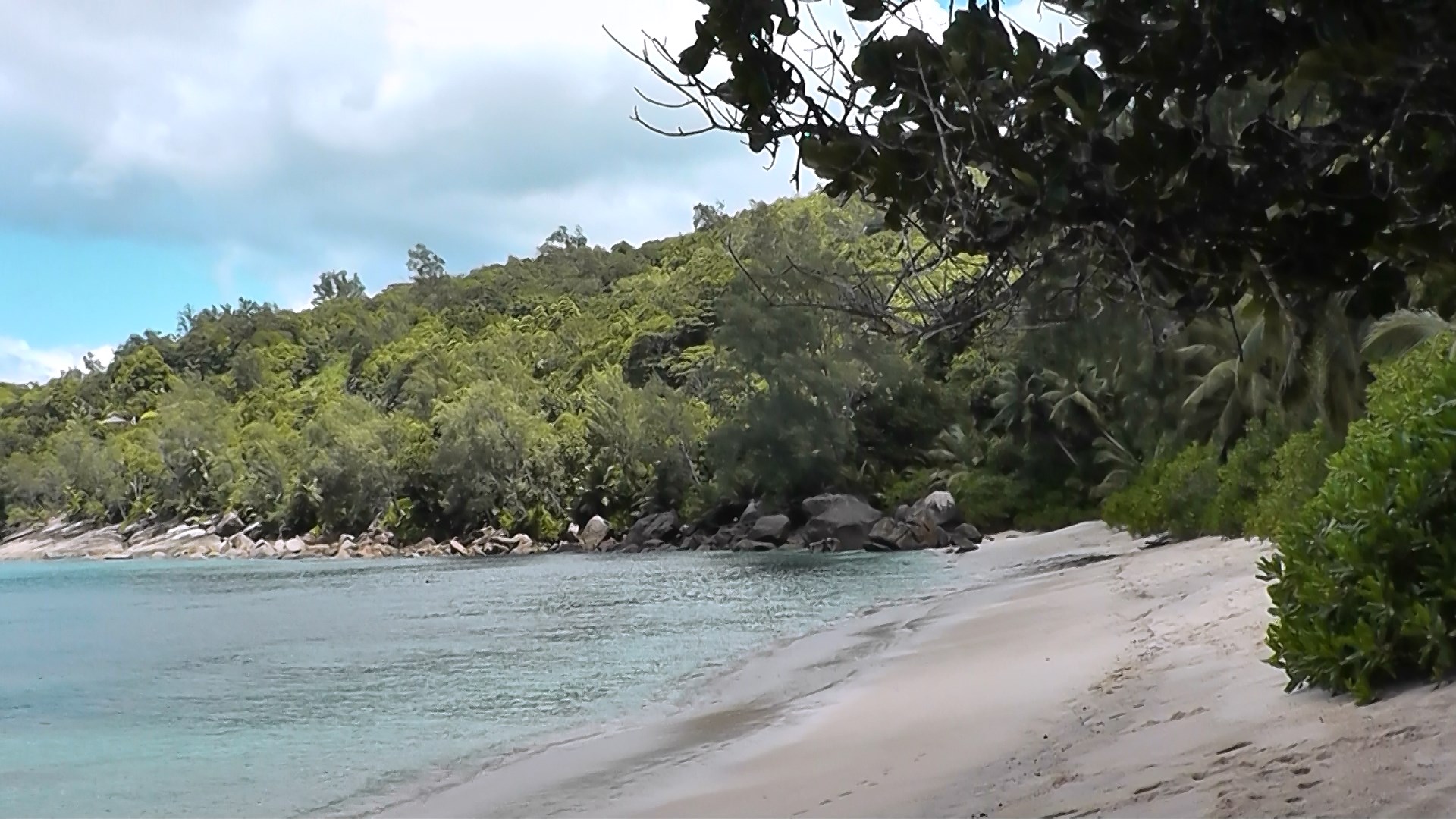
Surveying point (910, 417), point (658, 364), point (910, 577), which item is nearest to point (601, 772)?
point (910, 577)

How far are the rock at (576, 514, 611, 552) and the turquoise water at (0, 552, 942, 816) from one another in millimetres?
18686

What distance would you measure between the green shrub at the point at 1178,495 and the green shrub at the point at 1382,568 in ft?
58.2

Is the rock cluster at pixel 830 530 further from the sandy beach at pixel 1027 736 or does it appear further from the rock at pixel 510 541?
the sandy beach at pixel 1027 736

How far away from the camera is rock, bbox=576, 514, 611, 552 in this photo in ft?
175

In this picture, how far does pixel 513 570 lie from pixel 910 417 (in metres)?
17.6

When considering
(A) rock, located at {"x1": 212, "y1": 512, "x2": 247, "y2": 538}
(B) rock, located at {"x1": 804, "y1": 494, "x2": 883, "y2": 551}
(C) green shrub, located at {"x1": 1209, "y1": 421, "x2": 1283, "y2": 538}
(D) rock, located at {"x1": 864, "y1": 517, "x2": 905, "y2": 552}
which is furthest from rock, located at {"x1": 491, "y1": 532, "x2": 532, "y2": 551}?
(C) green shrub, located at {"x1": 1209, "y1": 421, "x2": 1283, "y2": 538}

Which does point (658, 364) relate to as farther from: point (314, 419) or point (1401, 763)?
point (1401, 763)

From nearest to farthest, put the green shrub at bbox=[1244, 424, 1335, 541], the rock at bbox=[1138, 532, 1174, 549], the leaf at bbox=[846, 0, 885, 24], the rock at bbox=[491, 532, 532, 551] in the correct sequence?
the leaf at bbox=[846, 0, 885, 24] < the green shrub at bbox=[1244, 424, 1335, 541] < the rock at bbox=[1138, 532, 1174, 549] < the rock at bbox=[491, 532, 532, 551]

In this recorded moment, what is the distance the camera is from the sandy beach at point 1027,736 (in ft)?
13.3

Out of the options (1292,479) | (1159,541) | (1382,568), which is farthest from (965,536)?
(1382,568)

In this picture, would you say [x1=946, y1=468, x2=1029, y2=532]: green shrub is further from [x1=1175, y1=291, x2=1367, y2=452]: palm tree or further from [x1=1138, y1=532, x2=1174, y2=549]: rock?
[x1=1138, y1=532, x2=1174, y2=549]: rock

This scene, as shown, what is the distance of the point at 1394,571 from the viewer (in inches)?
190

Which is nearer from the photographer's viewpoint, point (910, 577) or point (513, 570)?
point (910, 577)

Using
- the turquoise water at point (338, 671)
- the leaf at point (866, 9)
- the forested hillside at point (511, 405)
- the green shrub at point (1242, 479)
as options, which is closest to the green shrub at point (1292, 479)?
the green shrub at point (1242, 479)
